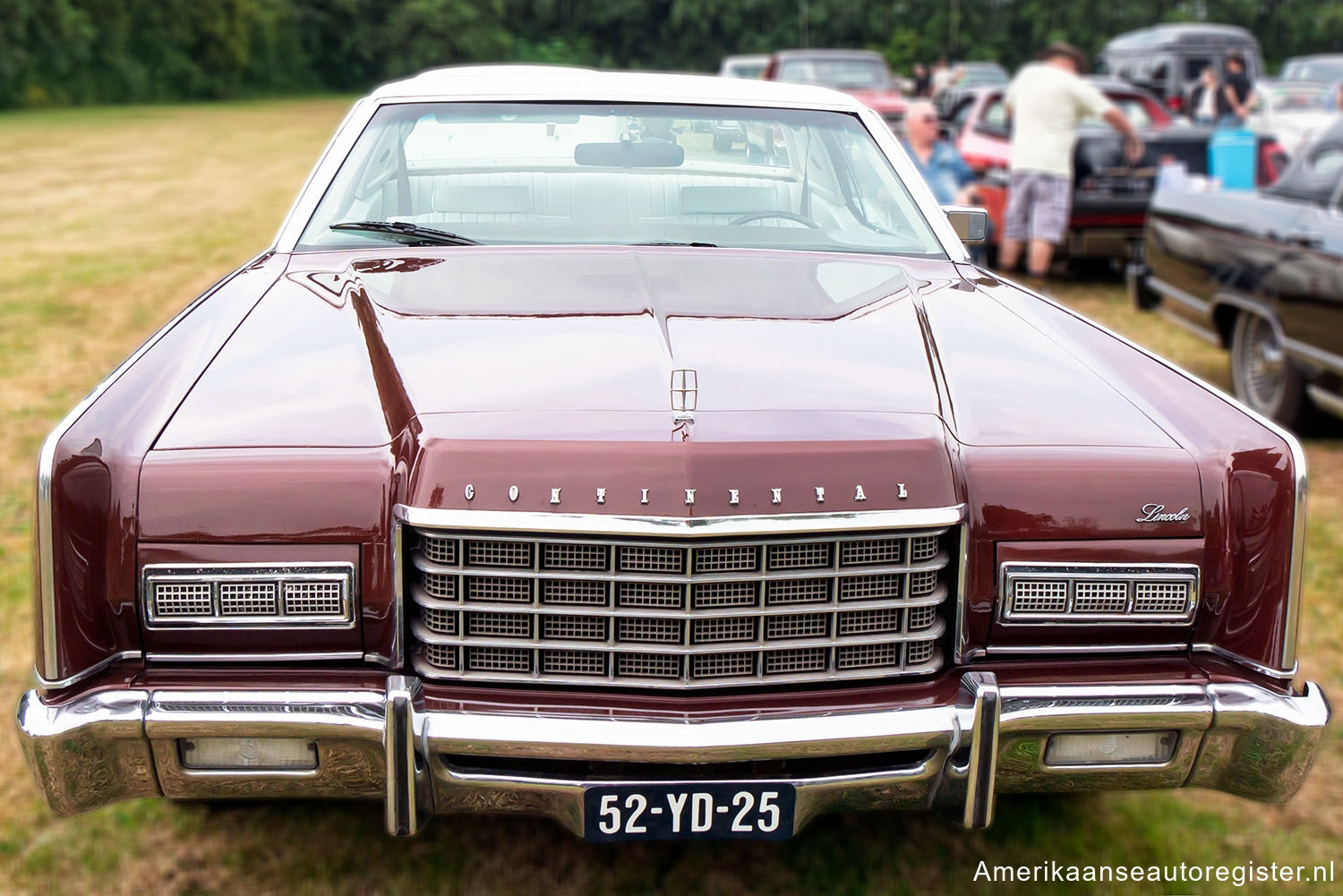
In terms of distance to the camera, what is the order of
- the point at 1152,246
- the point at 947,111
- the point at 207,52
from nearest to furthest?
the point at 1152,246 < the point at 947,111 < the point at 207,52

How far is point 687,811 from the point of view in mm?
2279

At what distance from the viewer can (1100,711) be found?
7.66 ft

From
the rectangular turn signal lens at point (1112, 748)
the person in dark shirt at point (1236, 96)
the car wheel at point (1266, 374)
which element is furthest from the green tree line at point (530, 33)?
the rectangular turn signal lens at point (1112, 748)

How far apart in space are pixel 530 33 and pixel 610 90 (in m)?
51.7

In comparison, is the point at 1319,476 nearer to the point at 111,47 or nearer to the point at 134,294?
the point at 134,294

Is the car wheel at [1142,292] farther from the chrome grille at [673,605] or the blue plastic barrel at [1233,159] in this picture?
the chrome grille at [673,605]

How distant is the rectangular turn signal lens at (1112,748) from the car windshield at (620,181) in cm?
159

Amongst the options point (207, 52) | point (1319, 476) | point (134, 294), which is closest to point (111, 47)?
point (207, 52)

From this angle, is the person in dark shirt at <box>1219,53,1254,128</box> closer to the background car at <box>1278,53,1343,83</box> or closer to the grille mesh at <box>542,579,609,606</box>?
the background car at <box>1278,53,1343,83</box>

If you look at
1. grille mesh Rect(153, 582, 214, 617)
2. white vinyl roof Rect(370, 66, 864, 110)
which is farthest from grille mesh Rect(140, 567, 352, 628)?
white vinyl roof Rect(370, 66, 864, 110)

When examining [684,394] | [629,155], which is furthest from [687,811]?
[629,155]

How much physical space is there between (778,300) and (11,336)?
7057mm

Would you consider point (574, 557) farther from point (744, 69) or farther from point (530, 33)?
point (530, 33)

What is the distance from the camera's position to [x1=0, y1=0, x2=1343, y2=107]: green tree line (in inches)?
1660
